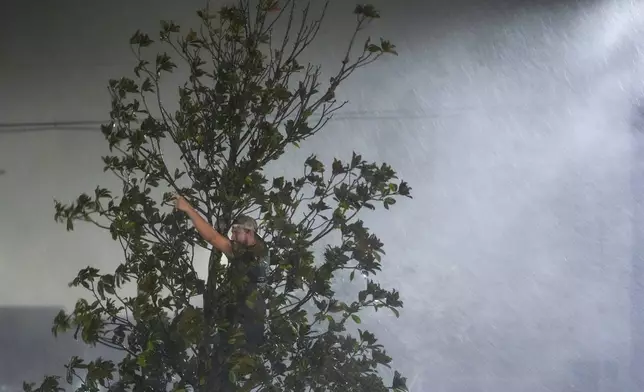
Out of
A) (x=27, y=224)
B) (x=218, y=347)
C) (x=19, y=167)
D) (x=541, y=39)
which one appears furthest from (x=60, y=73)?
(x=541, y=39)

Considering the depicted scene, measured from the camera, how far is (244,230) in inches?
50.3

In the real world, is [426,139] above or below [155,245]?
above

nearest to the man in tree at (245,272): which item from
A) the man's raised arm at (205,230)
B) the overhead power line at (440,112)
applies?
the man's raised arm at (205,230)

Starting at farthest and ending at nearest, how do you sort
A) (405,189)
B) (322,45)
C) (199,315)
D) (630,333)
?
(322,45), (630,333), (405,189), (199,315)

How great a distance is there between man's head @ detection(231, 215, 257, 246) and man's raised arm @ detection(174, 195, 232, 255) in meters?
0.02

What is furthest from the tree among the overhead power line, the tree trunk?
the overhead power line

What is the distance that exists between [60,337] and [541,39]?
1.95 metres

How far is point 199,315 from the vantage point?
3.72 feet

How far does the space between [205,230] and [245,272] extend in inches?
5.1

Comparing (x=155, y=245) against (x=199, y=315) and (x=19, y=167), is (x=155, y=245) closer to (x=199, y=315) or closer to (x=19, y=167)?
(x=199, y=315)

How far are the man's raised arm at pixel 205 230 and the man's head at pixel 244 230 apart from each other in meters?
0.02

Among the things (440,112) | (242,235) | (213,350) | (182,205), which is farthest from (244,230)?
(440,112)

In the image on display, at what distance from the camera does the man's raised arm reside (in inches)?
48.0

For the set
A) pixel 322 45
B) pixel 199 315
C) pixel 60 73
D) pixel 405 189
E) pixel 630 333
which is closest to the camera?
pixel 199 315
